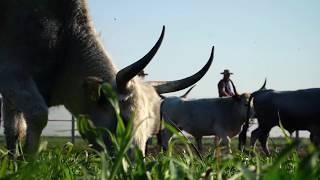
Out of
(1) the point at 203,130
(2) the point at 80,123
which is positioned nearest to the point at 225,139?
(1) the point at 203,130

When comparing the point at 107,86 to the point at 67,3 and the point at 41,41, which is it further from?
the point at 67,3

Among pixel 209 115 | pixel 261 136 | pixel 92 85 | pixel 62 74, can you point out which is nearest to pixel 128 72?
pixel 92 85

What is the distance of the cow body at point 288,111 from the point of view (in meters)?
13.8

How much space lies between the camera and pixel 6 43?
17.0 ft

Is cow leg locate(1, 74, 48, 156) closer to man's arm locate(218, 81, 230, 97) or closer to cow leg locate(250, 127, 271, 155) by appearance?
cow leg locate(250, 127, 271, 155)

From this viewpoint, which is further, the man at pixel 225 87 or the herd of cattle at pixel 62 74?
the man at pixel 225 87

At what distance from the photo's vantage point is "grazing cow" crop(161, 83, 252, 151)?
1589 cm

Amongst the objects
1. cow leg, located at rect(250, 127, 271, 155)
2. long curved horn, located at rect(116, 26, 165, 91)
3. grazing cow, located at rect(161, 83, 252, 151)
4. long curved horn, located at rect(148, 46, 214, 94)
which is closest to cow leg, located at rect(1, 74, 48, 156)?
long curved horn, located at rect(116, 26, 165, 91)

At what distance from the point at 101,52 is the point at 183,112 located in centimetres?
1188

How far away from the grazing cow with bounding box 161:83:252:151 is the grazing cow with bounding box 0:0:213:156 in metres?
9.80

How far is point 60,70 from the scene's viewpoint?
18.4 feet

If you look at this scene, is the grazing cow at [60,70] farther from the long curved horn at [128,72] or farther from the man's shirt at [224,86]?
the man's shirt at [224,86]

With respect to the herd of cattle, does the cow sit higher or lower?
lower

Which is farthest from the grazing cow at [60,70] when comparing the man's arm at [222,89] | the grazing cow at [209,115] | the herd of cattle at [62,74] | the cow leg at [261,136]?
the man's arm at [222,89]
